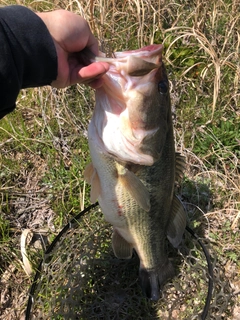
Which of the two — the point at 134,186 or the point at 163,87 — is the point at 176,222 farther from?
the point at 163,87

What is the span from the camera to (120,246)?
2.31m

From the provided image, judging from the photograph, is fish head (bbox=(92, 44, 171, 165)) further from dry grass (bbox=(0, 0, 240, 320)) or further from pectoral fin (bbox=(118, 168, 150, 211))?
dry grass (bbox=(0, 0, 240, 320))

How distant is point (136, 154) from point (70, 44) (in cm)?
61

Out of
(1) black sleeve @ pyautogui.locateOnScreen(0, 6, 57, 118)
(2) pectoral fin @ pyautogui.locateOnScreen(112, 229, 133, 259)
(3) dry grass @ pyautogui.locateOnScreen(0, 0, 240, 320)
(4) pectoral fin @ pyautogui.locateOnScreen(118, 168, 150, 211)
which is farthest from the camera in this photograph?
(3) dry grass @ pyautogui.locateOnScreen(0, 0, 240, 320)

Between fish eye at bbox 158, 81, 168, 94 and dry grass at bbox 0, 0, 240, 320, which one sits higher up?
Result: fish eye at bbox 158, 81, 168, 94

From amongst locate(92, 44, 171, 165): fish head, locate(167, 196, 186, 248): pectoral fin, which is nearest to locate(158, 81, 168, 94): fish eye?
locate(92, 44, 171, 165): fish head

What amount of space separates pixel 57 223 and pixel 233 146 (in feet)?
5.00

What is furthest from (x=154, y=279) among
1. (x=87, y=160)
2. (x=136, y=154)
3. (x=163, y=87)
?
(x=163, y=87)

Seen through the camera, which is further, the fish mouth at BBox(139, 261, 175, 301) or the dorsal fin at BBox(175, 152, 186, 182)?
the fish mouth at BBox(139, 261, 175, 301)

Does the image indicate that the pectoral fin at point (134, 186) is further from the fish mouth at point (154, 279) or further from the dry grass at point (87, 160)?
the dry grass at point (87, 160)

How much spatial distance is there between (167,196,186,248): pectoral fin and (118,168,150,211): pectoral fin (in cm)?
38

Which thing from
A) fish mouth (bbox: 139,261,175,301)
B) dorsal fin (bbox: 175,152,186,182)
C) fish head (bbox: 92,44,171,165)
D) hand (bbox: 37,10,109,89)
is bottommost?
fish mouth (bbox: 139,261,175,301)

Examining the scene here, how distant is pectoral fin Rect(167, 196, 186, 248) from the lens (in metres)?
2.28

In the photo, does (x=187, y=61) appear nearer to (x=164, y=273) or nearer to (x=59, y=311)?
(x=164, y=273)
